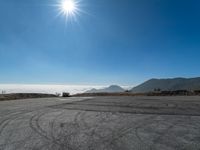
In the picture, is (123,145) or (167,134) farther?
(167,134)

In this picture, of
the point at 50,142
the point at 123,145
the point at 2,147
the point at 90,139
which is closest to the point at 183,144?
the point at 123,145

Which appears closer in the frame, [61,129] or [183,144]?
[183,144]

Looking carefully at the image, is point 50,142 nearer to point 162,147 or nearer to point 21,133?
point 21,133

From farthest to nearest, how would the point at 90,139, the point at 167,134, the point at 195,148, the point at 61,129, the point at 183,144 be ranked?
the point at 61,129 < the point at 167,134 < the point at 90,139 < the point at 183,144 < the point at 195,148

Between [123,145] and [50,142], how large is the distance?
188cm

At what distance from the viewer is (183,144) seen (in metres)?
3.91

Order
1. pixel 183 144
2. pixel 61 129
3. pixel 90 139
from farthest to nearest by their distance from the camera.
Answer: pixel 61 129 → pixel 90 139 → pixel 183 144

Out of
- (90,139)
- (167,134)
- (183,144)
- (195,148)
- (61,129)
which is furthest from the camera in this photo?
(61,129)

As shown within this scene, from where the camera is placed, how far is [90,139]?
4305mm

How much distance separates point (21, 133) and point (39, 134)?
2.10 ft

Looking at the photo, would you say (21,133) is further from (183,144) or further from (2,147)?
(183,144)

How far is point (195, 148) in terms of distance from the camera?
3.65 meters

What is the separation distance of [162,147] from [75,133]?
2.52 m

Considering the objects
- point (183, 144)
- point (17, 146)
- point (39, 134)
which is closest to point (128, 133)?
point (183, 144)
